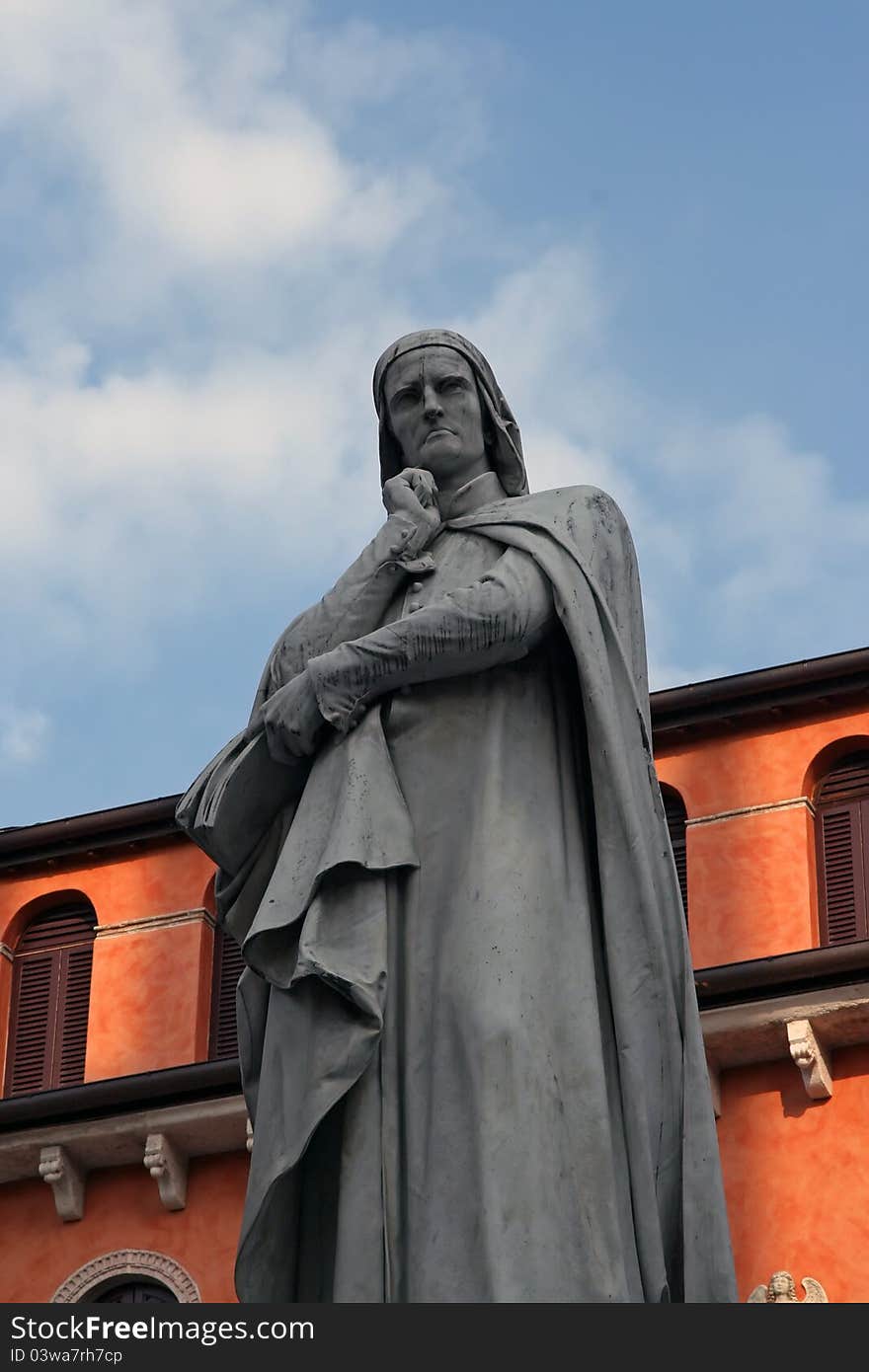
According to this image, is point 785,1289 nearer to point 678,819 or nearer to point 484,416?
point 678,819

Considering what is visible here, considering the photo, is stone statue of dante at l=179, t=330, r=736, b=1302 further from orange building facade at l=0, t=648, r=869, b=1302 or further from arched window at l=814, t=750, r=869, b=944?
arched window at l=814, t=750, r=869, b=944

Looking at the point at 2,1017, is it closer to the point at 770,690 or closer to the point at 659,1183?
the point at 770,690

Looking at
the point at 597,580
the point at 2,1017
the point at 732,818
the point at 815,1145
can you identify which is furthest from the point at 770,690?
the point at 597,580

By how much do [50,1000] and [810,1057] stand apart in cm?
995

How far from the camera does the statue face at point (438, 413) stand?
340 inches

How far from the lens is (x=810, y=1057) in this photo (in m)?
31.5

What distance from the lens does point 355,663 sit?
26.3 ft

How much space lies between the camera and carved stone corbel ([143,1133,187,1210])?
33.9 meters

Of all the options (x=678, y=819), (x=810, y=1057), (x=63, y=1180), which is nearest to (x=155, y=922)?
(x=63, y=1180)

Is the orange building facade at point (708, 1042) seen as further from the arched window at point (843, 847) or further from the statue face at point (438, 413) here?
the statue face at point (438, 413)

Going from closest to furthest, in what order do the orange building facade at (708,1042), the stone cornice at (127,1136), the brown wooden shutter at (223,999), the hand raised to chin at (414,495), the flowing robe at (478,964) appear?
the flowing robe at (478,964), the hand raised to chin at (414,495), the orange building facade at (708,1042), the stone cornice at (127,1136), the brown wooden shutter at (223,999)

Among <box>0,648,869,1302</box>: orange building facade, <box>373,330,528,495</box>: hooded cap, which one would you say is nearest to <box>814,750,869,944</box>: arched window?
<box>0,648,869,1302</box>: orange building facade

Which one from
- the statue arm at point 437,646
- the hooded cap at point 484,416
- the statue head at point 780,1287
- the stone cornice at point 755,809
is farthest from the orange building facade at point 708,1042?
the statue arm at point 437,646

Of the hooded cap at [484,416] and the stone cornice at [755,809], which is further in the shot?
the stone cornice at [755,809]
